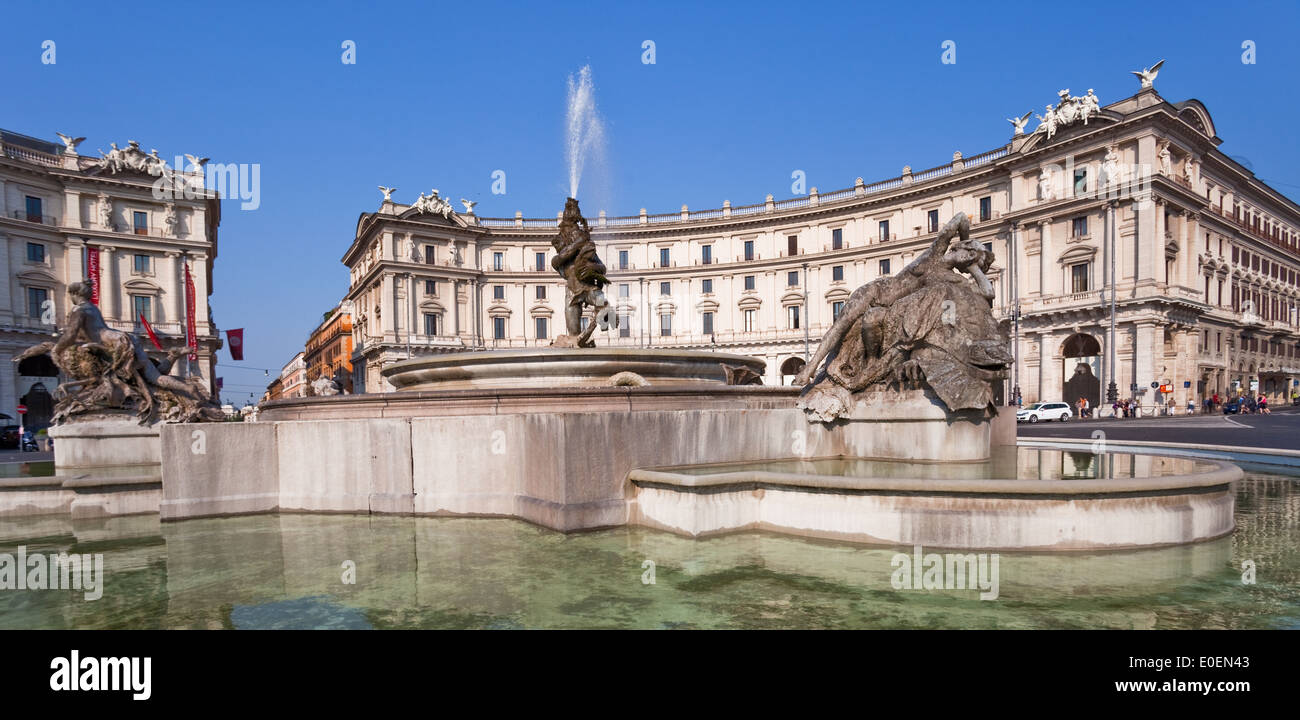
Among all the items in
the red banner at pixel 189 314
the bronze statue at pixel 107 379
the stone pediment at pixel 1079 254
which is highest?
the stone pediment at pixel 1079 254

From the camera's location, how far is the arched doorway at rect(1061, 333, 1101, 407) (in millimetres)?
41969

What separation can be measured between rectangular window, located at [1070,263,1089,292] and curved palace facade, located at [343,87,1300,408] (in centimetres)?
12

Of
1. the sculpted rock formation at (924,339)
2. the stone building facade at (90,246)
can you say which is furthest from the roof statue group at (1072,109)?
the stone building facade at (90,246)

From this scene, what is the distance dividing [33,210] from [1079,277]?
76498 mm

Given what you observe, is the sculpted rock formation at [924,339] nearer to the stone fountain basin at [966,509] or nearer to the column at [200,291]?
the stone fountain basin at [966,509]

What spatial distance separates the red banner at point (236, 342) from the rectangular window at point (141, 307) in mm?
12256

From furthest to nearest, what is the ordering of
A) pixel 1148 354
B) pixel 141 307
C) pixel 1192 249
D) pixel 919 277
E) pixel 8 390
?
pixel 141 307 < pixel 1192 249 < pixel 8 390 < pixel 1148 354 < pixel 919 277

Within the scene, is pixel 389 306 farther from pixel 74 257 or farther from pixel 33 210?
pixel 33 210

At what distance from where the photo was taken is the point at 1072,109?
4288 centimetres

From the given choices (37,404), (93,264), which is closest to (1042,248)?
(93,264)

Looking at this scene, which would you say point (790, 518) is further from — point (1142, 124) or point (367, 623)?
point (1142, 124)

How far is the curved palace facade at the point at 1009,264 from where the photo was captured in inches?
1592

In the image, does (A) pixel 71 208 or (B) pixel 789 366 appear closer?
(A) pixel 71 208
